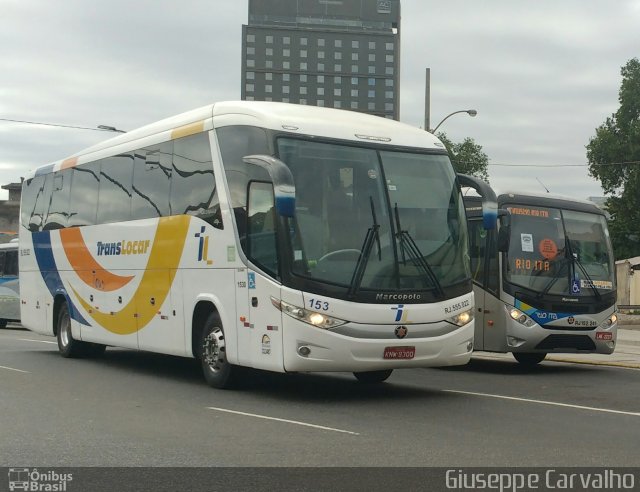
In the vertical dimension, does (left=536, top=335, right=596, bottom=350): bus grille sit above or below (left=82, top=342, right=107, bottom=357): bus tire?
above

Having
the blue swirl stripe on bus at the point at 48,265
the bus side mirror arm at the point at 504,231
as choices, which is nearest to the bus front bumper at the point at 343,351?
the bus side mirror arm at the point at 504,231

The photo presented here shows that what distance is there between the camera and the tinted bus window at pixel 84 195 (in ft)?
56.7

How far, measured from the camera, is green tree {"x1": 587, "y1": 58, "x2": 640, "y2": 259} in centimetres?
6112

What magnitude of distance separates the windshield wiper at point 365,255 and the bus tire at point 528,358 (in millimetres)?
7039

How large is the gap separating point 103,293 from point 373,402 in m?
6.39

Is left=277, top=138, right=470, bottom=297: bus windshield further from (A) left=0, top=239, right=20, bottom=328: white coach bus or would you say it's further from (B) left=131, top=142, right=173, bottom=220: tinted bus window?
(A) left=0, top=239, right=20, bottom=328: white coach bus

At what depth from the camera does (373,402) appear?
472 inches

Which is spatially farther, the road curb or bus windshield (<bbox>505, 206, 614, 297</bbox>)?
the road curb

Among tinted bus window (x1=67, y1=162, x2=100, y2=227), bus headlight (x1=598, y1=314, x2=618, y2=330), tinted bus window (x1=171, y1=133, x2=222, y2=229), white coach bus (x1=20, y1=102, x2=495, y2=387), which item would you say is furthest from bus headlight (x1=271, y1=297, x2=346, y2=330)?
bus headlight (x1=598, y1=314, x2=618, y2=330)

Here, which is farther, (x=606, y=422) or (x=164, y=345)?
(x=164, y=345)

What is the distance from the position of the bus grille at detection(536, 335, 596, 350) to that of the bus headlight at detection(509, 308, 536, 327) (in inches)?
15.4
